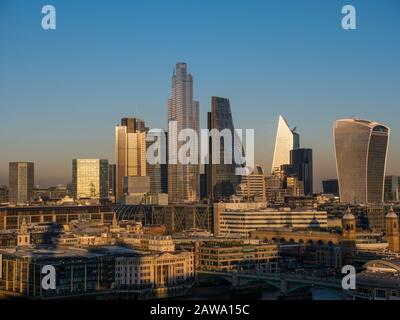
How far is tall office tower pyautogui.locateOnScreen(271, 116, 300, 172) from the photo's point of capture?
120 feet

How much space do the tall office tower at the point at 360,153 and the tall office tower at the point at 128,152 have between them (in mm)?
12384

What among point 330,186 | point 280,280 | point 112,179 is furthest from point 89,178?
point 280,280

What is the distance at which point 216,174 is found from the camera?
117 feet

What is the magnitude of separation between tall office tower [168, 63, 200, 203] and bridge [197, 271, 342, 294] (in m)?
20.2

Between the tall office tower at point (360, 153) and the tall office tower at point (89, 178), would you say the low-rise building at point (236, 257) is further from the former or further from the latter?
the tall office tower at point (89, 178)

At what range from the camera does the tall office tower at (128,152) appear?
39250 millimetres

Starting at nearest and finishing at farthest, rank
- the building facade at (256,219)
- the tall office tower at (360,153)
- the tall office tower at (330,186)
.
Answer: the building facade at (256,219) < the tall office tower at (360,153) < the tall office tower at (330,186)

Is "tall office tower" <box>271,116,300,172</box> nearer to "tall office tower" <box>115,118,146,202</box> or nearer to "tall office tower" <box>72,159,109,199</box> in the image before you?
"tall office tower" <box>115,118,146,202</box>

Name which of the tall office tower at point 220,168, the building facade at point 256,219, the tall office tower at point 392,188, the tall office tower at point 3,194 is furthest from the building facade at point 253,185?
the tall office tower at point 3,194

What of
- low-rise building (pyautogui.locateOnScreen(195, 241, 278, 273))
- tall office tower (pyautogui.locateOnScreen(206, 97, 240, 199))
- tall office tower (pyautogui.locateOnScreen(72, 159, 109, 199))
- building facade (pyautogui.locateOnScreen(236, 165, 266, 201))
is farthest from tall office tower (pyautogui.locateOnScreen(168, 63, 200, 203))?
low-rise building (pyautogui.locateOnScreen(195, 241, 278, 273))
